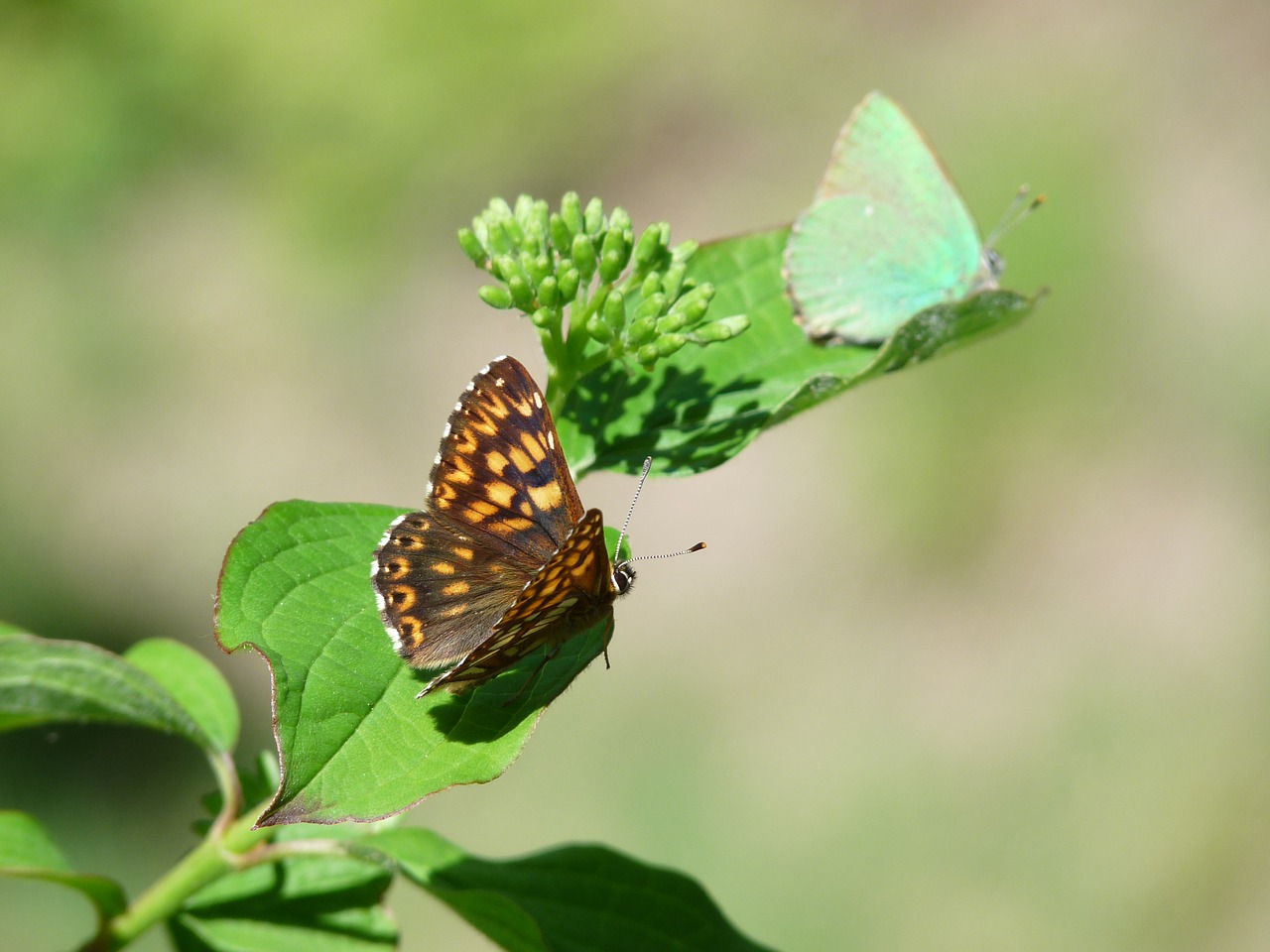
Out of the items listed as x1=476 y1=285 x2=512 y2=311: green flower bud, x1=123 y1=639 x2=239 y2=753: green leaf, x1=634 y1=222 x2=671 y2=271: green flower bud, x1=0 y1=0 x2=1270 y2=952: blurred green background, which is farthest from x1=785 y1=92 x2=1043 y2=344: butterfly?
x1=0 y1=0 x2=1270 y2=952: blurred green background

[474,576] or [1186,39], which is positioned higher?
[1186,39]

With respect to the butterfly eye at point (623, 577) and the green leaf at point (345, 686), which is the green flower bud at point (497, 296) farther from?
the butterfly eye at point (623, 577)

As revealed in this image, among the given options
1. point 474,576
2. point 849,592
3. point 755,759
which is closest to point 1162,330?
point 849,592

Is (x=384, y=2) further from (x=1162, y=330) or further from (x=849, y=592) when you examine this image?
(x=1162, y=330)

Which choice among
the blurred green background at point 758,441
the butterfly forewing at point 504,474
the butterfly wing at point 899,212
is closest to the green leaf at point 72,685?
the butterfly forewing at point 504,474

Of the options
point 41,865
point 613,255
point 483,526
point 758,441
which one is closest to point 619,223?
point 613,255
